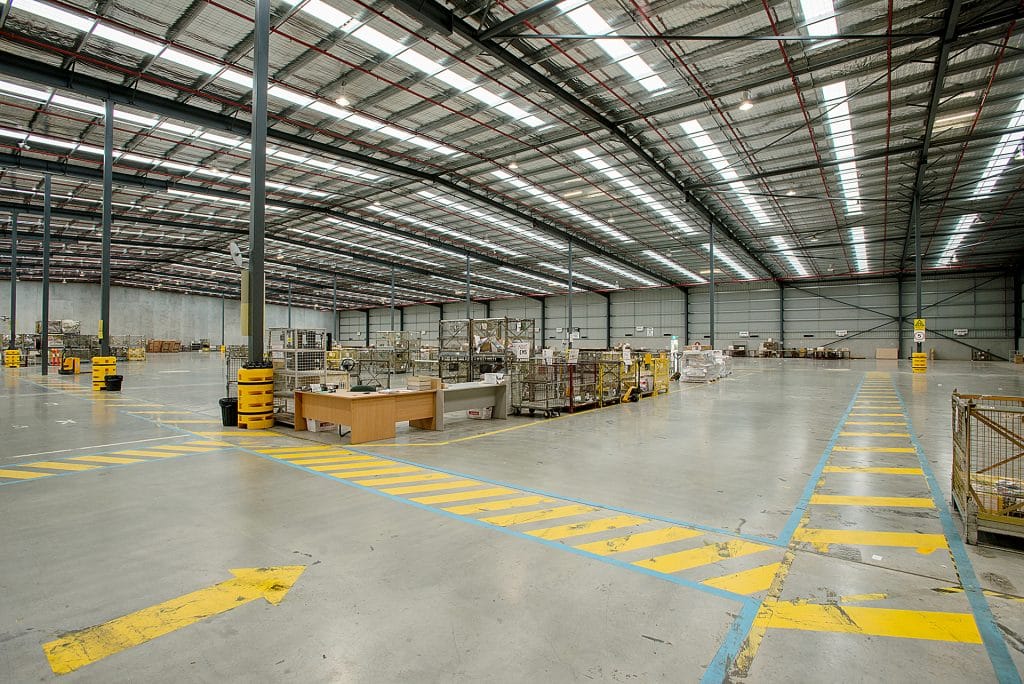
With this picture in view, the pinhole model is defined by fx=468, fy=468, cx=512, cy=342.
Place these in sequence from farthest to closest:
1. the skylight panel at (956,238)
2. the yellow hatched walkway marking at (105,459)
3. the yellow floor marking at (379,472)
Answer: the skylight panel at (956,238) → the yellow hatched walkway marking at (105,459) → the yellow floor marking at (379,472)

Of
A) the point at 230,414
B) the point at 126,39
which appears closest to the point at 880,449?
the point at 230,414

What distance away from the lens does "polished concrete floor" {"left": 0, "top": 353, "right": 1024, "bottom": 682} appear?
99.3 inches

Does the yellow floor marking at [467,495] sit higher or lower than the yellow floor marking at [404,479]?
higher

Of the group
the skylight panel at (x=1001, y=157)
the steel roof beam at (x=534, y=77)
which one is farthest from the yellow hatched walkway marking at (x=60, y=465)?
the skylight panel at (x=1001, y=157)

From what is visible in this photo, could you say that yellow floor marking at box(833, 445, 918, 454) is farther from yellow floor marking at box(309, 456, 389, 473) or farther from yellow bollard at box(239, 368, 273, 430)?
yellow bollard at box(239, 368, 273, 430)

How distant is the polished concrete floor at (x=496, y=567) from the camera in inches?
99.3

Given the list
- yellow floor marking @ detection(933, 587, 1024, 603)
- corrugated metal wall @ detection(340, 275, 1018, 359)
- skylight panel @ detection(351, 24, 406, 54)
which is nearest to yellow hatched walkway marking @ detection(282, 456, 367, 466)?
yellow floor marking @ detection(933, 587, 1024, 603)

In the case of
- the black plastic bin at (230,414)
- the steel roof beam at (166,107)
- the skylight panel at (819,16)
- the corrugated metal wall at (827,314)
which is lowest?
the black plastic bin at (230,414)

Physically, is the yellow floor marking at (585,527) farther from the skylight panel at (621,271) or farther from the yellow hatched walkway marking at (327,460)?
the skylight panel at (621,271)

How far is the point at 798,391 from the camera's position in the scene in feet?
52.7

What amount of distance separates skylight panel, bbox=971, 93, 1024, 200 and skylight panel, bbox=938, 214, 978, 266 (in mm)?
3796

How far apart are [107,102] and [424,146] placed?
9049mm

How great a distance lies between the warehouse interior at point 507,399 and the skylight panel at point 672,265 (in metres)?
5.40

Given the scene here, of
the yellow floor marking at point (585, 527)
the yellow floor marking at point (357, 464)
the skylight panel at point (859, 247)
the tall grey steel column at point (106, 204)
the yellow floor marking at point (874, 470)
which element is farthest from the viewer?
the skylight panel at point (859, 247)
